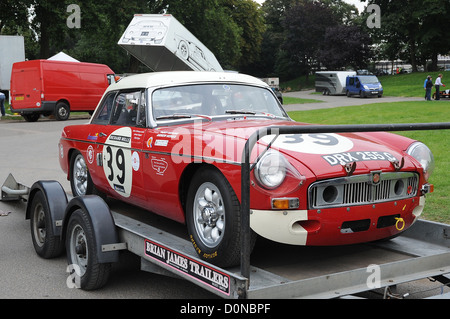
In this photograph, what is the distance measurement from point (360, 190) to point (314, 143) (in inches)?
18.7

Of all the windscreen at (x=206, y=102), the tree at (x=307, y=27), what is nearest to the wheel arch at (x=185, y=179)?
the windscreen at (x=206, y=102)

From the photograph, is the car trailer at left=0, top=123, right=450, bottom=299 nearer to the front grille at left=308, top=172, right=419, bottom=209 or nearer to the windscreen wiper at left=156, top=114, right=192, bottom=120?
the front grille at left=308, top=172, right=419, bottom=209

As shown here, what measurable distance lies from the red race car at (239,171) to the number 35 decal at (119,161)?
10mm

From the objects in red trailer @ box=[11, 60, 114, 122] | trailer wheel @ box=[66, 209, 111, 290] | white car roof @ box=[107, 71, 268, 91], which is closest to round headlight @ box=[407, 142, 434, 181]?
white car roof @ box=[107, 71, 268, 91]

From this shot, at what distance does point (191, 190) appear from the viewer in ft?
14.1

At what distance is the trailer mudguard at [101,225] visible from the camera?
4562 mm

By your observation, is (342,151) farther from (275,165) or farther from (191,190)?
(191,190)

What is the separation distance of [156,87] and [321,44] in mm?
61736

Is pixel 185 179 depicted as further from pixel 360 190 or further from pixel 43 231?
pixel 43 231

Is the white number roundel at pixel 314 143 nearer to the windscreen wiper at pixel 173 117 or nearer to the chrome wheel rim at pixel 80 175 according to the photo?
the windscreen wiper at pixel 173 117

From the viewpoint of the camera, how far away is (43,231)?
586 cm

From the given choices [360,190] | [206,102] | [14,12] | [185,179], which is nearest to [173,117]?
[206,102]

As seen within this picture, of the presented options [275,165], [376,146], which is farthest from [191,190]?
[376,146]

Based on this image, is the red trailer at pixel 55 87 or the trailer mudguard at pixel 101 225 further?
the red trailer at pixel 55 87
